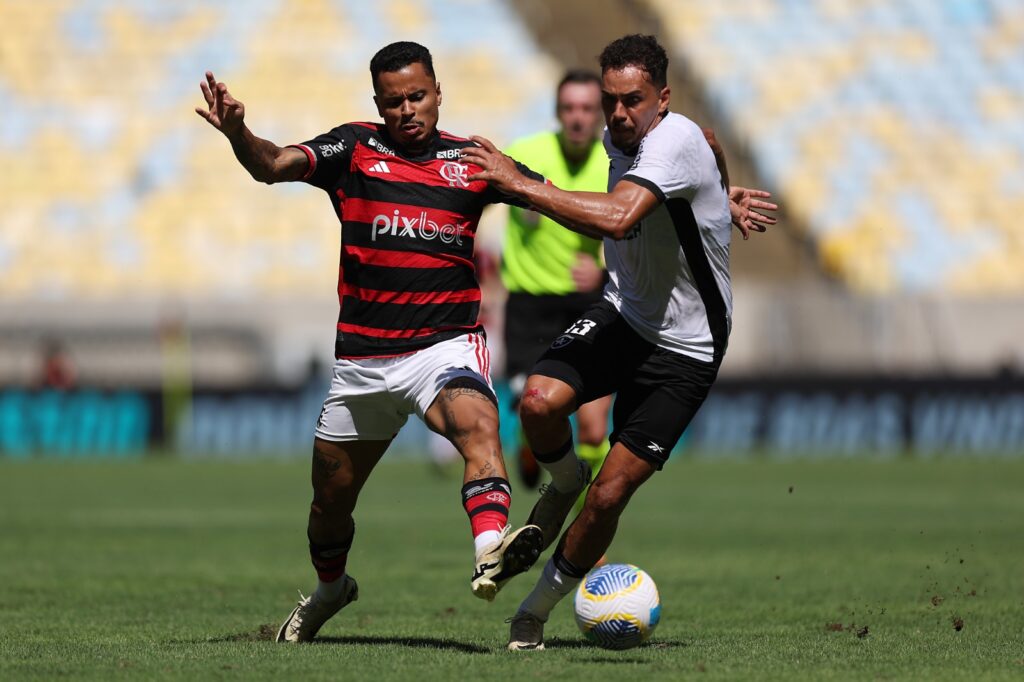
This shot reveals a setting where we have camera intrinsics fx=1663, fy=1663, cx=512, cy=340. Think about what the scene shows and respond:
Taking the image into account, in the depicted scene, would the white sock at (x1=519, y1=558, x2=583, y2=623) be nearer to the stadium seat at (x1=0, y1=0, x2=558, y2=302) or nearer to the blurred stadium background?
the blurred stadium background

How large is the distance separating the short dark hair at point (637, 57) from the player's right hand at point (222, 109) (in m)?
1.51

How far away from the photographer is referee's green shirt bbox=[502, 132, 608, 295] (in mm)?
10117

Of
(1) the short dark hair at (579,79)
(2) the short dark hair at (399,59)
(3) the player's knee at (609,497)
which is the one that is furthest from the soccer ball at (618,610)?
(1) the short dark hair at (579,79)

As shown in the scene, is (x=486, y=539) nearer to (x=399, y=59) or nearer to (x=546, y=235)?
(x=399, y=59)

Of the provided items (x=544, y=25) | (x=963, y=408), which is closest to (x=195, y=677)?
(x=963, y=408)

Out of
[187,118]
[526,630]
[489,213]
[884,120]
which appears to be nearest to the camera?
[526,630]

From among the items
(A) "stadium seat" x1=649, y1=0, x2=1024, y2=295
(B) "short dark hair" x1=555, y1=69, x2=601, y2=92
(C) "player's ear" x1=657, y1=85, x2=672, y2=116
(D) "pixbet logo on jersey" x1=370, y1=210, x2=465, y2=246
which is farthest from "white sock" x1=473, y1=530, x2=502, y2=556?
(A) "stadium seat" x1=649, y1=0, x2=1024, y2=295

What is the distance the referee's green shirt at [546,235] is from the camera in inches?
398

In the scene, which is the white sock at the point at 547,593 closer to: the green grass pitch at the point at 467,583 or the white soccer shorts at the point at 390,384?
the green grass pitch at the point at 467,583

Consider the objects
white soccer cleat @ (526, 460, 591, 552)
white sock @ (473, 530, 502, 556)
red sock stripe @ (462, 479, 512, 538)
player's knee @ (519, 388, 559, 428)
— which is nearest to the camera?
white sock @ (473, 530, 502, 556)

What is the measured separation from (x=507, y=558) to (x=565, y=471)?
1.07 m

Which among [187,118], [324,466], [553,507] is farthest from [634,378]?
[187,118]

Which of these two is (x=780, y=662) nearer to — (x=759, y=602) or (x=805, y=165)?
(x=759, y=602)

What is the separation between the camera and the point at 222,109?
675 centimetres
